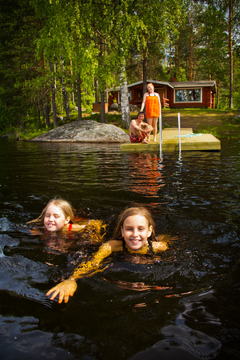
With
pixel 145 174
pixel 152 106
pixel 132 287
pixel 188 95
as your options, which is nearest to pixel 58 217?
pixel 132 287

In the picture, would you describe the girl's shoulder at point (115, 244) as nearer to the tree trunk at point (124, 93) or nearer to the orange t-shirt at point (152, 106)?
the orange t-shirt at point (152, 106)

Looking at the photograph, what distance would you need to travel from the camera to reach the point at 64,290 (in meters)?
2.72

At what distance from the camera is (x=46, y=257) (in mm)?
3592

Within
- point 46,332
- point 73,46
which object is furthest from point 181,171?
point 73,46

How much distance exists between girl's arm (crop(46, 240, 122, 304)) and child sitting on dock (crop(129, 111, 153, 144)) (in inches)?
349

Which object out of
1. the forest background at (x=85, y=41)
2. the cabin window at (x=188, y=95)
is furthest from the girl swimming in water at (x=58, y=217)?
the cabin window at (x=188, y=95)

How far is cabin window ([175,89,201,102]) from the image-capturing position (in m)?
40.4

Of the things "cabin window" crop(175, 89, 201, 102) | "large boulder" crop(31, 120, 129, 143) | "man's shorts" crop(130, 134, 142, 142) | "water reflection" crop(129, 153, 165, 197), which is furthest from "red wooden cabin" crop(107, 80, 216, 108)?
"water reflection" crop(129, 153, 165, 197)

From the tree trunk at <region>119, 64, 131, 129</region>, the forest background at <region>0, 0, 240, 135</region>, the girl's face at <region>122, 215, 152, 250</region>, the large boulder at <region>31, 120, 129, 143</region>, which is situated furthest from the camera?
the large boulder at <region>31, 120, 129, 143</region>

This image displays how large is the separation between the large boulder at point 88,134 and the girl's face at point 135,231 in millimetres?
16407

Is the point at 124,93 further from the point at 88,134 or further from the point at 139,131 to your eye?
the point at 139,131

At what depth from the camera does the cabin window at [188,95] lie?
40.4 meters

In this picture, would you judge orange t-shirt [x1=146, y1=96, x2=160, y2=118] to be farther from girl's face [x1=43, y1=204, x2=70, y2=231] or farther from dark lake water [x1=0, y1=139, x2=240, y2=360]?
girl's face [x1=43, y1=204, x2=70, y2=231]

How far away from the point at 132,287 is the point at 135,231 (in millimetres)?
701
